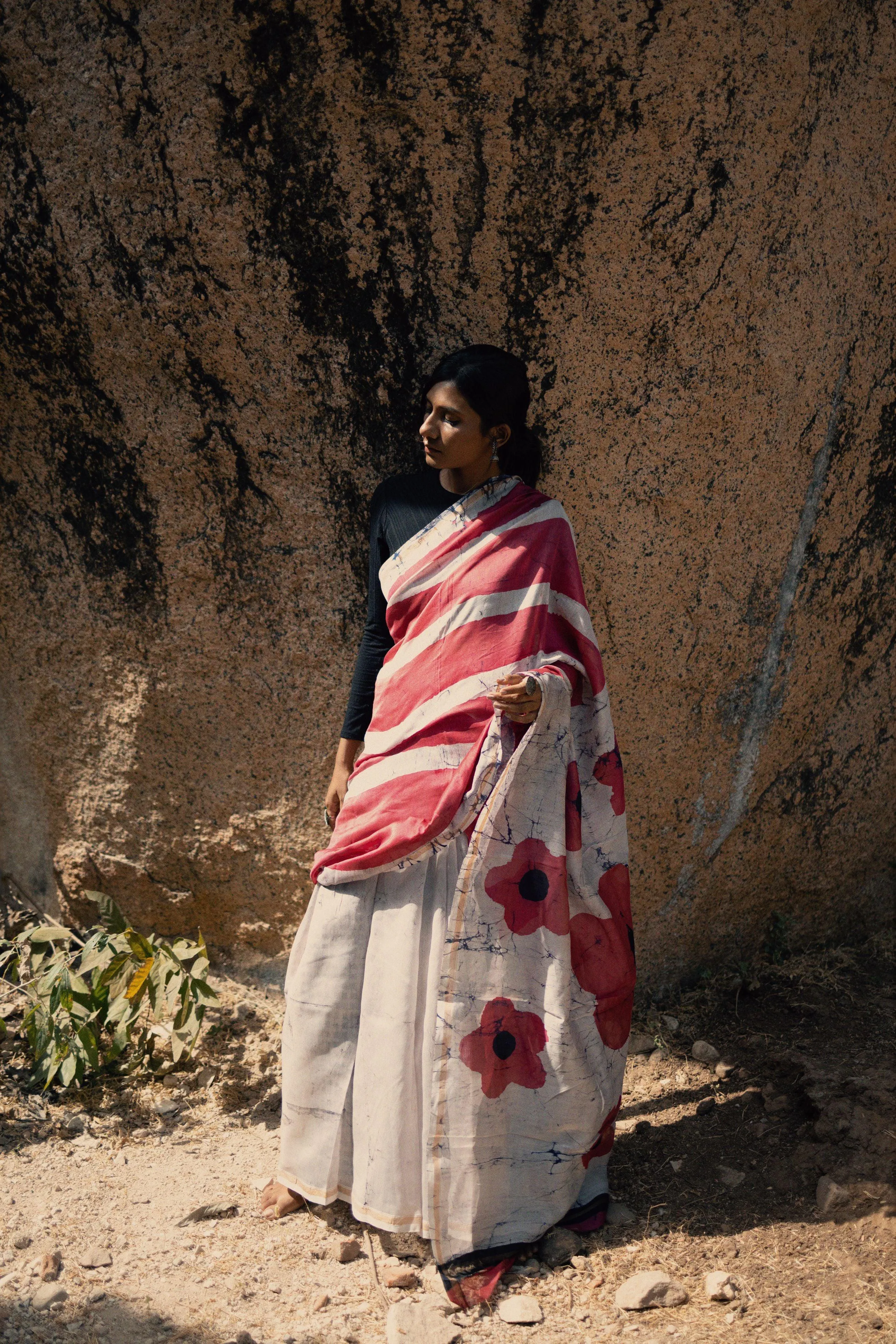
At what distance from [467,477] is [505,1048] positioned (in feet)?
3.77

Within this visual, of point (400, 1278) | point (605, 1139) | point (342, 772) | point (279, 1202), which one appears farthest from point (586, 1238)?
point (342, 772)

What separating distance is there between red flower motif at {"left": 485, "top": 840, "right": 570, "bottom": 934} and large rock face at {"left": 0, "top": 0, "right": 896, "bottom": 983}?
2.26ft

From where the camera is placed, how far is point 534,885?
2.09m

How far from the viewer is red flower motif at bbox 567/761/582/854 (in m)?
2.12

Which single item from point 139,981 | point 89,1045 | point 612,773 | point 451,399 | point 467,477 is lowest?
point 89,1045

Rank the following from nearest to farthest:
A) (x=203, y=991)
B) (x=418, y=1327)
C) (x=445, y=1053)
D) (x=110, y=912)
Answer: (x=418, y=1327)
(x=445, y=1053)
(x=203, y=991)
(x=110, y=912)

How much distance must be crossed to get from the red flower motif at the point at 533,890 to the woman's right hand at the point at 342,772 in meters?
0.44

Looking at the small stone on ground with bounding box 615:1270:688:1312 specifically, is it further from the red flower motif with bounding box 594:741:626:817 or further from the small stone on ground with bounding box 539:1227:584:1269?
the red flower motif with bounding box 594:741:626:817

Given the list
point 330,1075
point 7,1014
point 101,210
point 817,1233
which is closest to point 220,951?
point 7,1014

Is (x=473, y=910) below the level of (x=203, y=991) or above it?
above

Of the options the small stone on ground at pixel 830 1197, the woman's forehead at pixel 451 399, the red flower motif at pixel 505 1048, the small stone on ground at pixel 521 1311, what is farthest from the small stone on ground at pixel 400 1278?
the woman's forehead at pixel 451 399

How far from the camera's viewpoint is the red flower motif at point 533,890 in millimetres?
2066

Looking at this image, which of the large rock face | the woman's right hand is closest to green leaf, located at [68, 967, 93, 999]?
the large rock face

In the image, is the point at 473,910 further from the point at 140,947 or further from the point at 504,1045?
the point at 140,947
